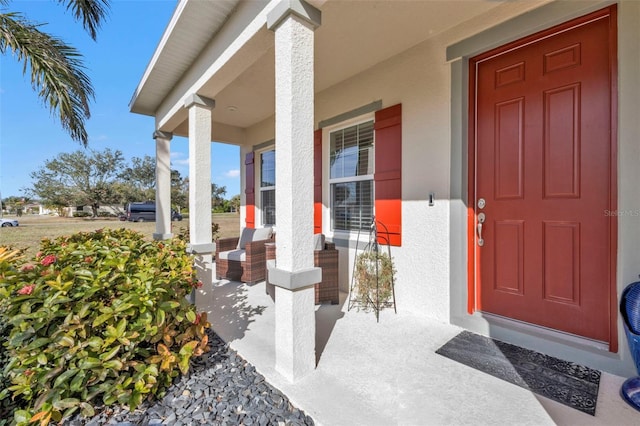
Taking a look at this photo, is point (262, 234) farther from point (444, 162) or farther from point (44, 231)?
point (44, 231)

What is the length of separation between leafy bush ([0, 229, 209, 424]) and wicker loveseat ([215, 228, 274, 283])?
2321 millimetres

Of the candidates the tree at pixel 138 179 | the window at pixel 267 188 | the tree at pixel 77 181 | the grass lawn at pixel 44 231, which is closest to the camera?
the grass lawn at pixel 44 231

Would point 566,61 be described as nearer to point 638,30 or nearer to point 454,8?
point 638,30

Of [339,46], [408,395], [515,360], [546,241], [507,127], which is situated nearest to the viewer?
[408,395]

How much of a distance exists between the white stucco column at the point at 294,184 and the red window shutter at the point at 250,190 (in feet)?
13.9

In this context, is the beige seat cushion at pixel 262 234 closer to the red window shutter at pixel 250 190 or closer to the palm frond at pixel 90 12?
the red window shutter at pixel 250 190

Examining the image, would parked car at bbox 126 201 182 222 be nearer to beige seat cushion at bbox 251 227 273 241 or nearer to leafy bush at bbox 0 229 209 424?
beige seat cushion at bbox 251 227 273 241

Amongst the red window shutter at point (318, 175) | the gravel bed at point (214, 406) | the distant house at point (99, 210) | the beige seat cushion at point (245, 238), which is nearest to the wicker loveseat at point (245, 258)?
the beige seat cushion at point (245, 238)

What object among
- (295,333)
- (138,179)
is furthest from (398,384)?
(138,179)

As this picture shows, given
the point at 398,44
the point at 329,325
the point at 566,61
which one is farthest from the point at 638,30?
the point at 329,325

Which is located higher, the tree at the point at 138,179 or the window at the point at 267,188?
the tree at the point at 138,179

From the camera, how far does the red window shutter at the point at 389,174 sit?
312 cm

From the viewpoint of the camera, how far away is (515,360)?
208 cm

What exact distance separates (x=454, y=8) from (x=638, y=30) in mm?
1228
